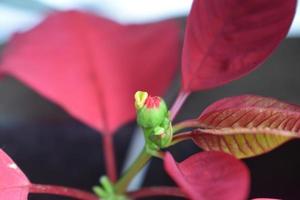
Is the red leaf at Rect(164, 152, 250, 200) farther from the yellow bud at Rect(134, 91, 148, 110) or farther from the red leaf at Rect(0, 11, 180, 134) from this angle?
the red leaf at Rect(0, 11, 180, 134)

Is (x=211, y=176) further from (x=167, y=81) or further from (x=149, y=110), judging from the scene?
(x=167, y=81)

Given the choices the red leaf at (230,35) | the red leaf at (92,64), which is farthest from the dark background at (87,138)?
the red leaf at (230,35)

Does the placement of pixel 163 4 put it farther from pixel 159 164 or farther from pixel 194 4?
pixel 194 4

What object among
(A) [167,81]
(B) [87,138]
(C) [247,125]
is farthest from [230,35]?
(B) [87,138]

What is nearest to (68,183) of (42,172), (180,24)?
(42,172)

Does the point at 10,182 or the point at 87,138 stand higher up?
the point at 10,182

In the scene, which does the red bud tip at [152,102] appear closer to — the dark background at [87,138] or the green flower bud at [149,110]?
the green flower bud at [149,110]

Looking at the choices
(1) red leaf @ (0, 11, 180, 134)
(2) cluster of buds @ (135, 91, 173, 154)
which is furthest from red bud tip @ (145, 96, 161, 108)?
(1) red leaf @ (0, 11, 180, 134)
